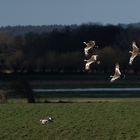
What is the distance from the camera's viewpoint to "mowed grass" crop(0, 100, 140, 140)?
751 inches

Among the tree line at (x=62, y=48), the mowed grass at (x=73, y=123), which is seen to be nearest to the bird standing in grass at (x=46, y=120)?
the mowed grass at (x=73, y=123)

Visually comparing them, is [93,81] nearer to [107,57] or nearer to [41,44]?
[41,44]

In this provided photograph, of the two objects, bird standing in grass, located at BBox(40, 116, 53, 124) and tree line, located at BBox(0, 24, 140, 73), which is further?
tree line, located at BBox(0, 24, 140, 73)

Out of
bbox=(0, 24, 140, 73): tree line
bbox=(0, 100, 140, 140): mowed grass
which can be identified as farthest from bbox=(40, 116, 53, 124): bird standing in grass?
bbox=(0, 24, 140, 73): tree line

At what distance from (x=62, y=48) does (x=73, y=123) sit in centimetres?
4040

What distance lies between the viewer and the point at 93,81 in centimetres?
5853

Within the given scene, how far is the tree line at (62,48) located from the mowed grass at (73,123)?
18.5 m

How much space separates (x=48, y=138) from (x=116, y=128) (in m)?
2.20

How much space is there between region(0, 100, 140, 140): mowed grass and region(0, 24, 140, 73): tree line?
1847cm

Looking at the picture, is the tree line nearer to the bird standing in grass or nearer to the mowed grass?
the mowed grass

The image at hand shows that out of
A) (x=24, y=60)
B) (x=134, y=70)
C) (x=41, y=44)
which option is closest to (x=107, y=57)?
(x=134, y=70)

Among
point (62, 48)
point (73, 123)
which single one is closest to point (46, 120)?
point (73, 123)

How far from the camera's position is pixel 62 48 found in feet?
201

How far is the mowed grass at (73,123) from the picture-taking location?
62.6ft
